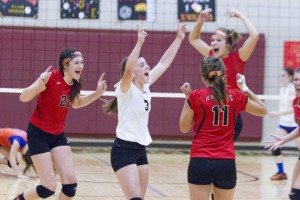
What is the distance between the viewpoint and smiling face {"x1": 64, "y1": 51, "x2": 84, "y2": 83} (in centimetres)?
723

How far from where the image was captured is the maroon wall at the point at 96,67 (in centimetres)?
1472

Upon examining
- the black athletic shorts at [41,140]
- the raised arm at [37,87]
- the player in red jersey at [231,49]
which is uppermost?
the player in red jersey at [231,49]

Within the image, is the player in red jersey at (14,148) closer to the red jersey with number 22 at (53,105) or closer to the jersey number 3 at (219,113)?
the red jersey with number 22 at (53,105)

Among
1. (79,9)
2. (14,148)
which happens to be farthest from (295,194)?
(79,9)

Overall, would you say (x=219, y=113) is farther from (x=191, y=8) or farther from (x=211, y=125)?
(x=191, y=8)

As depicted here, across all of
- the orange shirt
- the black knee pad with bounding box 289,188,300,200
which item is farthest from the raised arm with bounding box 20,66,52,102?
the orange shirt

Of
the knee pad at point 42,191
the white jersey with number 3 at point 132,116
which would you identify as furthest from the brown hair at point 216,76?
the knee pad at point 42,191

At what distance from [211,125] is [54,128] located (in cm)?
212

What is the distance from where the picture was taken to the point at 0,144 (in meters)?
11.3

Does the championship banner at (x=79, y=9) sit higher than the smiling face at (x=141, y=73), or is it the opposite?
the championship banner at (x=79, y=9)

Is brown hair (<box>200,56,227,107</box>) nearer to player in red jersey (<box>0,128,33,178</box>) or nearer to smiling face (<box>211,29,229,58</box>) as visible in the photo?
smiling face (<box>211,29,229,58</box>)

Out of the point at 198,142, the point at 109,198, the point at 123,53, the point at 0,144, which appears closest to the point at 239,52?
the point at 198,142

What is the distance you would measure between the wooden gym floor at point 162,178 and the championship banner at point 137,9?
2.87 m

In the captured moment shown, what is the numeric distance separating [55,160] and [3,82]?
782 centimetres
